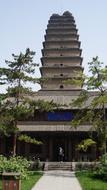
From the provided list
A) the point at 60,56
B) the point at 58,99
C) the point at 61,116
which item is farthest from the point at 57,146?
the point at 60,56

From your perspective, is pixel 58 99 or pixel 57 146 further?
pixel 58 99

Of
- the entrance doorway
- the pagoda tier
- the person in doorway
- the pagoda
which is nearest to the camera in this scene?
the pagoda

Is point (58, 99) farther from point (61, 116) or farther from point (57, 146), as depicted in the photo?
point (57, 146)

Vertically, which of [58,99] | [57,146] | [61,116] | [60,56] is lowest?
[57,146]

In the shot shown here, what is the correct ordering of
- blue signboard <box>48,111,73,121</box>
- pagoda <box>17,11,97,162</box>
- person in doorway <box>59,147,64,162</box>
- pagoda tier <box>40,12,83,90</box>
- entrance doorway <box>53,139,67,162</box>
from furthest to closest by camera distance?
pagoda tier <box>40,12,83,90</box> < entrance doorway <box>53,139,67,162</box> < blue signboard <box>48,111,73,121</box> < person in doorway <box>59,147,64,162</box> < pagoda <box>17,11,97,162</box>

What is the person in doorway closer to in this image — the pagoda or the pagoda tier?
the pagoda

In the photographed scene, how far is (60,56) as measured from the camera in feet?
181

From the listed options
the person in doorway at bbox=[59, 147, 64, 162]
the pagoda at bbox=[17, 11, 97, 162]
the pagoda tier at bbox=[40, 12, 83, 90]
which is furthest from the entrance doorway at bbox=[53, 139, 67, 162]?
the pagoda tier at bbox=[40, 12, 83, 90]

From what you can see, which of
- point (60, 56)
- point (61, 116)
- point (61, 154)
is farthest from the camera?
point (60, 56)

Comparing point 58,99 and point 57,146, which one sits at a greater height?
point 58,99

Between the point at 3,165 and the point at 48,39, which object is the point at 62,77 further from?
the point at 3,165

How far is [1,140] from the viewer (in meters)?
40.6

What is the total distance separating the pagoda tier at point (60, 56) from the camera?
2132 inches

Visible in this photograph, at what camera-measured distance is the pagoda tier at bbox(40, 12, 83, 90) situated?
178ft
